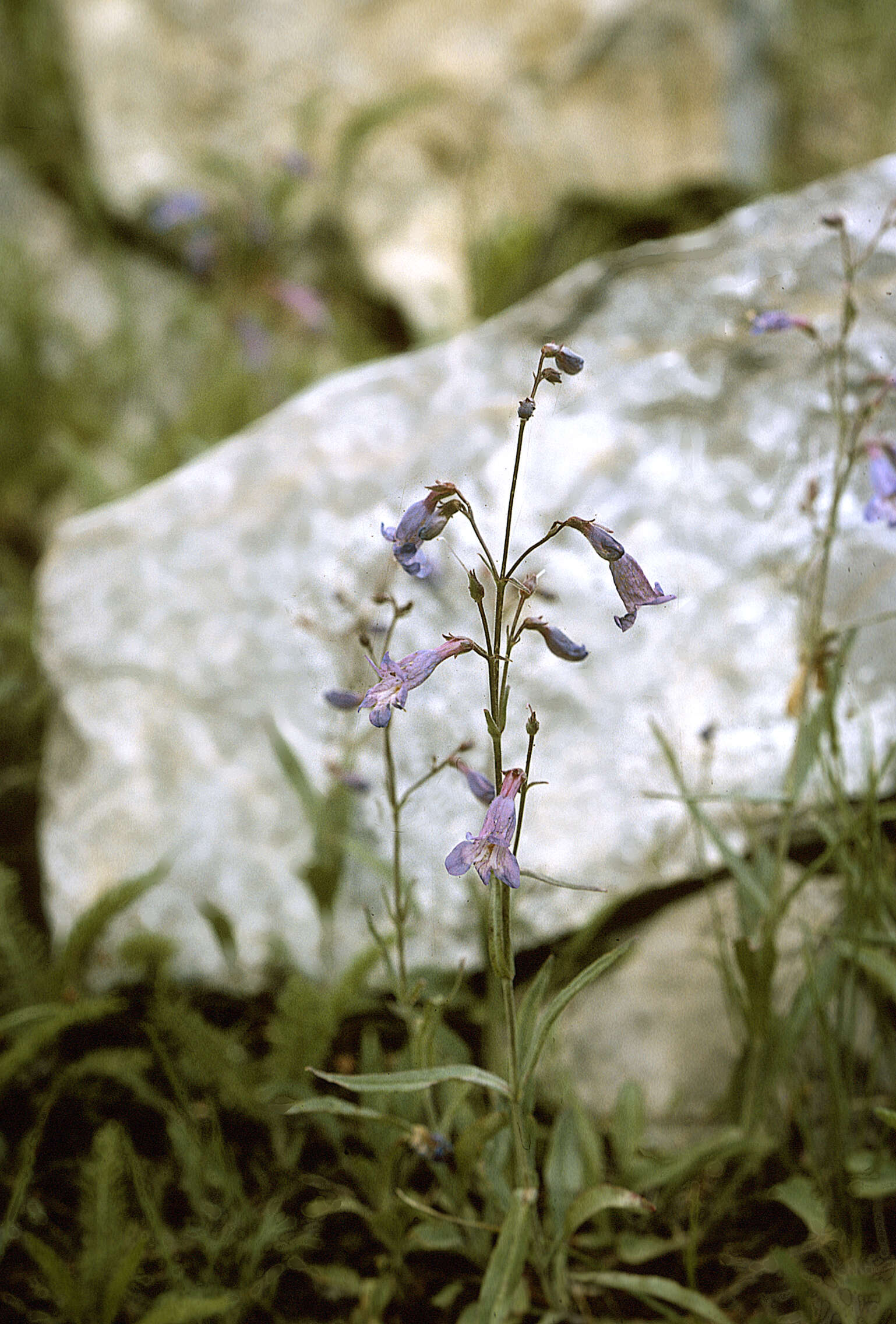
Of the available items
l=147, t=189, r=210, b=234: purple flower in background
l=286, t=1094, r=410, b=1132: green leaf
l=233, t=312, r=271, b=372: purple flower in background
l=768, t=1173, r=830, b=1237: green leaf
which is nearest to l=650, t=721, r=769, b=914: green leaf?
l=768, t=1173, r=830, b=1237: green leaf

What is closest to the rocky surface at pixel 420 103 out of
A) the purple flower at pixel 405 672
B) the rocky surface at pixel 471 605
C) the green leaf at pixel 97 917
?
the rocky surface at pixel 471 605

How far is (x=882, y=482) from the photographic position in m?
1.51

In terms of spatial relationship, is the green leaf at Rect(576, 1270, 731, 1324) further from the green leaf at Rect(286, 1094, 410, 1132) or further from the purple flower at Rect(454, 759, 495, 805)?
the purple flower at Rect(454, 759, 495, 805)

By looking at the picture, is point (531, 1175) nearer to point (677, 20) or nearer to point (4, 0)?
point (677, 20)

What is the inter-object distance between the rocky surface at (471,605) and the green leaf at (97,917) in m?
0.14

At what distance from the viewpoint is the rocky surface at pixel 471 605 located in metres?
1.93

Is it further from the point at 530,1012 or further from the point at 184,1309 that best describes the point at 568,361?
the point at 184,1309

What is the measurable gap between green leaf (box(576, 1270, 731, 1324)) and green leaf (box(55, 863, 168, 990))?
991 mm

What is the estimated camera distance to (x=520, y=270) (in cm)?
382

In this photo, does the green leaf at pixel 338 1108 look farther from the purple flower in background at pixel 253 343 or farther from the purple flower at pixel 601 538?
the purple flower in background at pixel 253 343

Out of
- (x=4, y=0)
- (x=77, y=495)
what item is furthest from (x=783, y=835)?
(x=4, y=0)

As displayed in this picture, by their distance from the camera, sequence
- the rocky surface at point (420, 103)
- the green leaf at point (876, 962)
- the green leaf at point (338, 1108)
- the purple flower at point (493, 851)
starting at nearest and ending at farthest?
the purple flower at point (493, 851)
the green leaf at point (338, 1108)
the green leaf at point (876, 962)
the rocky surface at point (420, 103)

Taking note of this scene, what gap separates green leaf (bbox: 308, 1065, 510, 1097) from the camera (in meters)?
1.15

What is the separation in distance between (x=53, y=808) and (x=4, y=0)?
14.7 ft
